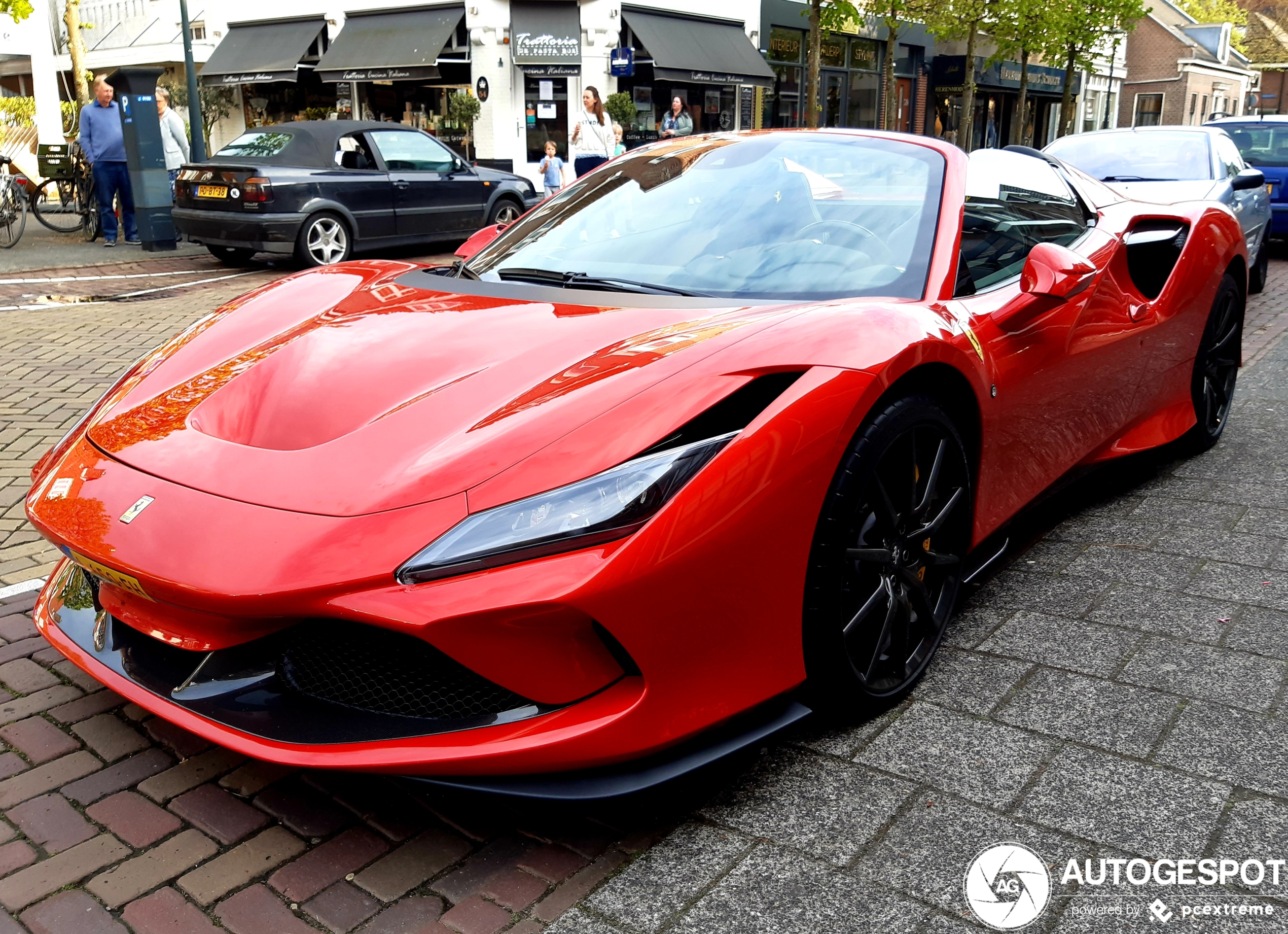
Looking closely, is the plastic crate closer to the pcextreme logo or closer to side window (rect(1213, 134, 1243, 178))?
side window (rect(1213, 134, 1243, 178))

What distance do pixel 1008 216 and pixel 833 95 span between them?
2766 centimetres

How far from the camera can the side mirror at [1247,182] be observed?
8258 millimetres

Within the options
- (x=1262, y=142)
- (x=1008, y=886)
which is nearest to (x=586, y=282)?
(x=1008, y=886)

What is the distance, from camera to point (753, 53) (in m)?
25.1

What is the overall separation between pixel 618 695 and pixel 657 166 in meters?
1.98

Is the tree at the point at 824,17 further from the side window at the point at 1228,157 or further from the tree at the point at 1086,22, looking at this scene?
the side window at the point at 1228,157

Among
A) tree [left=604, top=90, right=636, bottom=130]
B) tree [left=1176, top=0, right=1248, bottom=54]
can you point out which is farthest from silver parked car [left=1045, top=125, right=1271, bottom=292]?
tree [left=1176, top=0, right=1248, bottom=54]

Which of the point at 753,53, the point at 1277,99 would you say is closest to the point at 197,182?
the point at 753,53

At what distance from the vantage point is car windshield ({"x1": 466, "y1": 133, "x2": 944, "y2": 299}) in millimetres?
2760

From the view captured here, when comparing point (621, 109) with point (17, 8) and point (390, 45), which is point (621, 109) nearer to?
point (390, 45)

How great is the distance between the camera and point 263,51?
2428 cm

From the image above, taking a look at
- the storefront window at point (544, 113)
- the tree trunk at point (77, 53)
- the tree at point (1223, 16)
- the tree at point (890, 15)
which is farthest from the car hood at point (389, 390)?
the tree at point (1223, 16)

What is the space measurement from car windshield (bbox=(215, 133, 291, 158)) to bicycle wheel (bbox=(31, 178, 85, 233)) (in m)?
3.46

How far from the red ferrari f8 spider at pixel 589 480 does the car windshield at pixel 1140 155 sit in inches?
250
